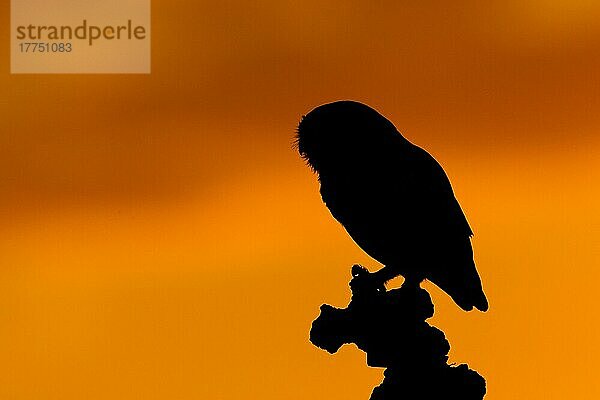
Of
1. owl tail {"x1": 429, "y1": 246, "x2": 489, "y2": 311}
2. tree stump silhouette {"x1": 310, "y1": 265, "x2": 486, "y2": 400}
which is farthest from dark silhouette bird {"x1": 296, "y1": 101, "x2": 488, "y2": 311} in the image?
tree stump silhouette {"x1": 310, "y1": 265, "x2": 486, "y2": 400}

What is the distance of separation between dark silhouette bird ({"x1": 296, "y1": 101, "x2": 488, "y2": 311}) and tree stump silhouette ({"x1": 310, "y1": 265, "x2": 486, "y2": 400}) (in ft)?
0.69

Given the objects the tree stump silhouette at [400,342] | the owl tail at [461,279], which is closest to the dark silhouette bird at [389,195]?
the owl tail at [461,279]

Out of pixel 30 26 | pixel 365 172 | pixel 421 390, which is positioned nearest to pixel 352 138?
pixel 365 172

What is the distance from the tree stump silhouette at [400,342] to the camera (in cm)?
221

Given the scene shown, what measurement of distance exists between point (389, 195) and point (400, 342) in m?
0.49

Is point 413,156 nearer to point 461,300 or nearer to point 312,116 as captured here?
point 312,116

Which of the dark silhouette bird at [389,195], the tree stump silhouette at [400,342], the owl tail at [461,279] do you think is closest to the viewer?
the tree stump silhouette at [400,342]

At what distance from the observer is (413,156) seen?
262 centimetres

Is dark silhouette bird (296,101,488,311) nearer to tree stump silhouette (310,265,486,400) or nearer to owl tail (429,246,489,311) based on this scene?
owl tail (429,246,489,311)

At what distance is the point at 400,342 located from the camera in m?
2.31

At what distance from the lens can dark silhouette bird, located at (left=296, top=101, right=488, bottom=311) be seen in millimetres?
2529

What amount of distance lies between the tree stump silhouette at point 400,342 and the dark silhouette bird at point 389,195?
210 millimetres

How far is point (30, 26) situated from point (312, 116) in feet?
10.3

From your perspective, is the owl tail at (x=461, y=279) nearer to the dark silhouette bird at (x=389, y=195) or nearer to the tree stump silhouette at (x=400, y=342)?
the dark silhouette bird at (x=389, y=195)
